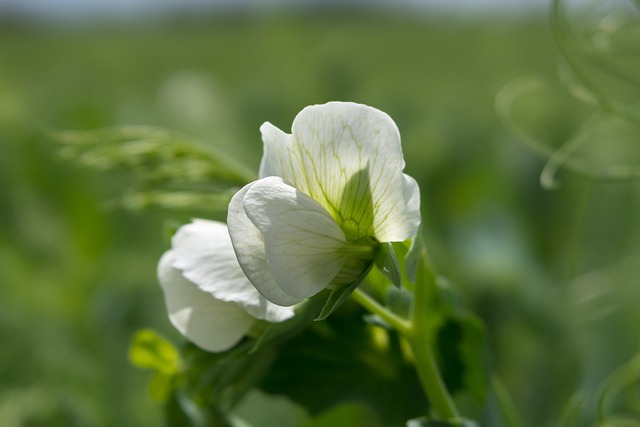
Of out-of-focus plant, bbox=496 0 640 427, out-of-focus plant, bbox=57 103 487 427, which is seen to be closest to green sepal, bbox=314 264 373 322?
out-of-focus plant, bbox=57 103 487 427

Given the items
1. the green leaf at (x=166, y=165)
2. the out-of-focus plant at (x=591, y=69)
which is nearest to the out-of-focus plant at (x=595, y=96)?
the out-of-focus plant at (x=591, y=69)

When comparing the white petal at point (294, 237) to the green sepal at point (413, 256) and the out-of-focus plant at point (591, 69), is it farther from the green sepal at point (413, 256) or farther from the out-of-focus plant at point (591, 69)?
the out-of-focus plant at point (591, 69)

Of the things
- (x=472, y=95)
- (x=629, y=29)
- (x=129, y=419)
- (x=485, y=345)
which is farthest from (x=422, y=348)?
(x=472, y=95)

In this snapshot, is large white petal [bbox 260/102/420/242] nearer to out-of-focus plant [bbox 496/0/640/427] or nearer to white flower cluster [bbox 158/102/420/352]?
white flower cluster [bbox 158/102/420/352]

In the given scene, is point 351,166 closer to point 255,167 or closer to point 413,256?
point 413,256

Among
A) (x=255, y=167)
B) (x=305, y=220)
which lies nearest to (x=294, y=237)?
(x=305, y=220)

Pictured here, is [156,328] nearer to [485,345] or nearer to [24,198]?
[24,198]
